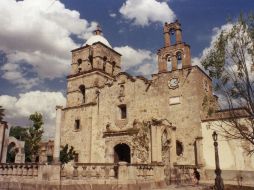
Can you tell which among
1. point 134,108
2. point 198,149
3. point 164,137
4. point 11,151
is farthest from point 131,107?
point 11,151

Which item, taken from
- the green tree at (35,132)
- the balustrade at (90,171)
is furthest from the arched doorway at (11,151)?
the balustrade at (90,171)

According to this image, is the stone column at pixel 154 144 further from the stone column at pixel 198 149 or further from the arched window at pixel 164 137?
the stone column at pixel 198 149

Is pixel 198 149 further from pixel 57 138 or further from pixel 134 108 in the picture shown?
pixel 57 138

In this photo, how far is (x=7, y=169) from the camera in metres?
15.6

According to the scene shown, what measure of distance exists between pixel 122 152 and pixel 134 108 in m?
4.29

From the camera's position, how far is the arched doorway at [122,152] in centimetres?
2617

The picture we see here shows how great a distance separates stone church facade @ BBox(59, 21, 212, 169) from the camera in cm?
2334

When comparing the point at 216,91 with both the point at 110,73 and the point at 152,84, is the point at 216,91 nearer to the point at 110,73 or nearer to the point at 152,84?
the point at 152,84

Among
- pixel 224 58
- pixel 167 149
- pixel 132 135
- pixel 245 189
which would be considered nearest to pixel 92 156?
pixel 132 135

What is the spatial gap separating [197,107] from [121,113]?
7.99m

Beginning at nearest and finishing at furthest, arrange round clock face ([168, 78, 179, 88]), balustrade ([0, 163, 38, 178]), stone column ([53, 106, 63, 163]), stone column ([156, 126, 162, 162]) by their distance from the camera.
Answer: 1. balustrade ([0, 163, 38, 178])
2. stone column ([53, 106, 63, 163])
3. stone column ([156, 126, 162, 162])
4. round clock face ([168, 78, 179, 88])

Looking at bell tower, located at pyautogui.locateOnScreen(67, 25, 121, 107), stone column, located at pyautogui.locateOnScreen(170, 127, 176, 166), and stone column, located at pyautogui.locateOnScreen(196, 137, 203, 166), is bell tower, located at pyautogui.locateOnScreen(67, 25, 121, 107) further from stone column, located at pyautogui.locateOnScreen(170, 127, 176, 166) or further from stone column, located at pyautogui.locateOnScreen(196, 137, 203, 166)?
stone column, located at pyautogui.locateOnScreen(196, 137, 203, 166)

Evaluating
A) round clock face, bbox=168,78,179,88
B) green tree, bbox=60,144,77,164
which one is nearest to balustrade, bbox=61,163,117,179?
green tree, bbox=60,144,77,164

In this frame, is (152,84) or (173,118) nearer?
(173,118)
